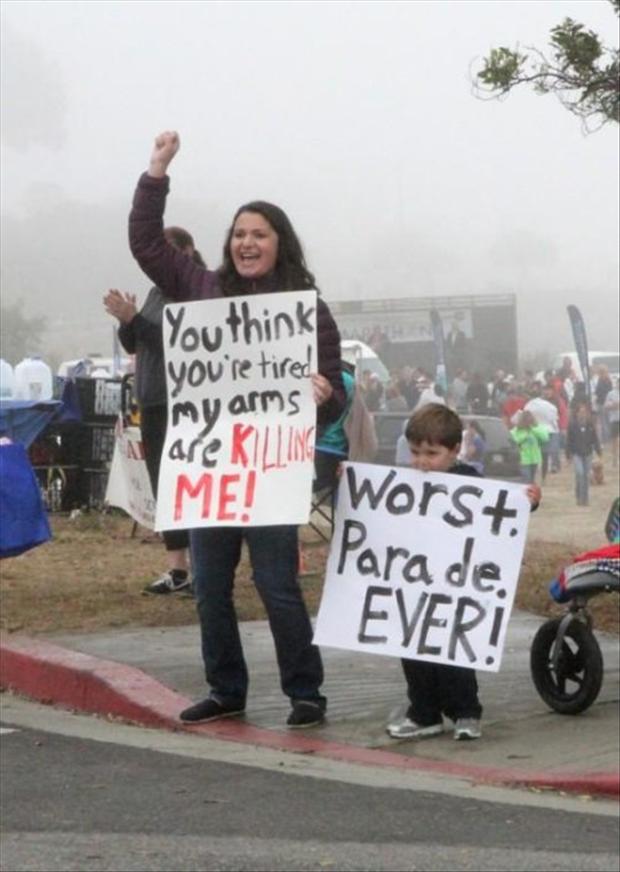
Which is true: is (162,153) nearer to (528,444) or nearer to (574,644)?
(574,644)

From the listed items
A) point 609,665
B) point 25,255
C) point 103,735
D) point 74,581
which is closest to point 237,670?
point 103,735

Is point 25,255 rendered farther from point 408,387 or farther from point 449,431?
point 449,431

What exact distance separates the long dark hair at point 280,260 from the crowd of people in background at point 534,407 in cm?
1744

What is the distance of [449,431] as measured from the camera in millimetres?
7461

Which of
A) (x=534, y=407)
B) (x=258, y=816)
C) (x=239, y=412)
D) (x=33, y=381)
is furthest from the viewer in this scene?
(x=534, y=407)

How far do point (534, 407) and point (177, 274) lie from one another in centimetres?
2338

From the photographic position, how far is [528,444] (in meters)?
28.0

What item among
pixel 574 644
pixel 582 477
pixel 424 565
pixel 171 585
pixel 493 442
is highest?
pixel 424 565

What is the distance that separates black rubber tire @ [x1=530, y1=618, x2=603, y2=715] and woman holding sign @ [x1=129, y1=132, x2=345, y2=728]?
81 centimetres

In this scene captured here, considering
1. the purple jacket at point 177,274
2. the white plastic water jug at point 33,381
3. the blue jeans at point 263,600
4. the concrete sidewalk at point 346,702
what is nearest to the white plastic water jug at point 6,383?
the white plastic water jug at point 33,381

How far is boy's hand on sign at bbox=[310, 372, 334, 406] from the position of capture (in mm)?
7492

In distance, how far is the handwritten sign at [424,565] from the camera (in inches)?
295

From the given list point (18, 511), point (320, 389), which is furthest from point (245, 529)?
point (18, 511)

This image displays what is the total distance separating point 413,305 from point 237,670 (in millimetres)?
31128
